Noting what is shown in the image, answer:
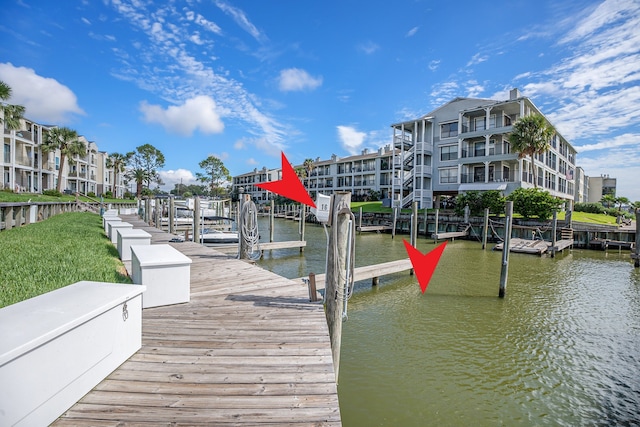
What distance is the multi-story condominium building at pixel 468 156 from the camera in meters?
36.7

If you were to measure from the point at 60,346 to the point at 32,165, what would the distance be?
5457 centimetres

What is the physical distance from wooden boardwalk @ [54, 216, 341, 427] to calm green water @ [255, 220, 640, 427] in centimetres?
205

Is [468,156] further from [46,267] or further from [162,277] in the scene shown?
[46,267]

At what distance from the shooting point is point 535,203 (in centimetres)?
2809

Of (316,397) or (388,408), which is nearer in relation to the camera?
(316,397)

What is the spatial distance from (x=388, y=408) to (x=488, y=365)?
2866 millimetres

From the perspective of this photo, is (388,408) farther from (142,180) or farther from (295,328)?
(142,180)

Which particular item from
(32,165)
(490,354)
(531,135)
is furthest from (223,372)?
(32,165)

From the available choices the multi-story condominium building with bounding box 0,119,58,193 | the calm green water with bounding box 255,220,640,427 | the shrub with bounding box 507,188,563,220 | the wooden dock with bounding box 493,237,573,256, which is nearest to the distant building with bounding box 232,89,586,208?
the shrub with bounding box 507,188,563,220

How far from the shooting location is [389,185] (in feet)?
187

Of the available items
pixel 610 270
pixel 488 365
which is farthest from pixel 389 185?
pixel 488 365

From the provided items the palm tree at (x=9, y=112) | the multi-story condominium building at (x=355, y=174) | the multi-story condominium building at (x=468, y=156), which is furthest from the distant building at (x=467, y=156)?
the palm tree at (x=9, y=112)

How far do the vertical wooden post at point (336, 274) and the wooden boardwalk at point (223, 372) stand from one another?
0.29m

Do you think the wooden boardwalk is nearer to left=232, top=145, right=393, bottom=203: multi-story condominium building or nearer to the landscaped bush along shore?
the landscaped bush along shore
